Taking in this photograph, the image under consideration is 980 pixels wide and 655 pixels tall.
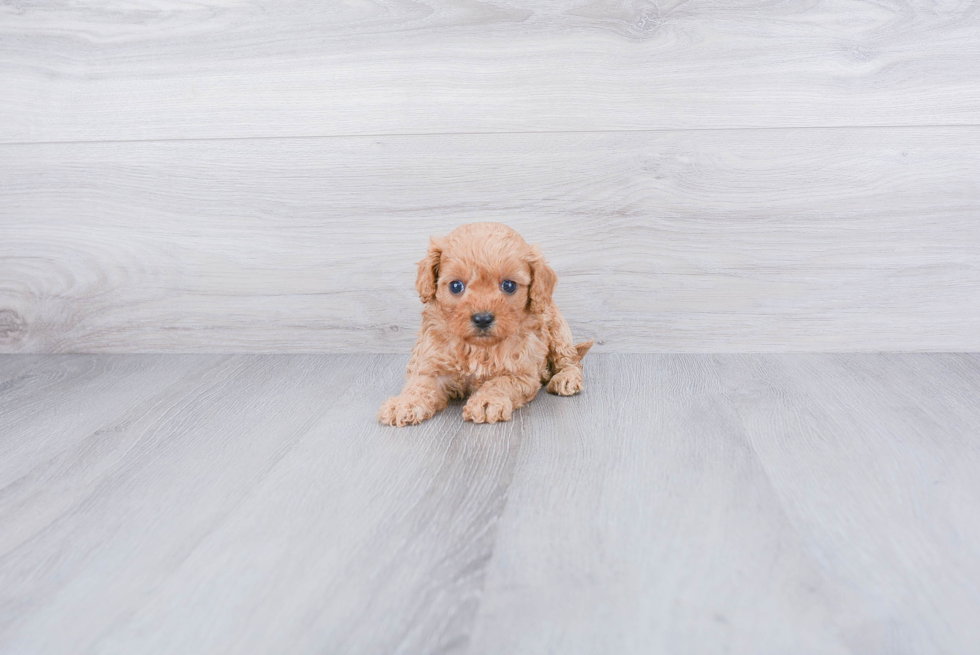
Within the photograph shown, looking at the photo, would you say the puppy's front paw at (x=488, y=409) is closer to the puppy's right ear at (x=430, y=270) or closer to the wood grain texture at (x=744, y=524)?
the wood grain texture at (x=744, y=524)

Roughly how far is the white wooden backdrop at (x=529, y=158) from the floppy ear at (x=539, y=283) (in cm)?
33

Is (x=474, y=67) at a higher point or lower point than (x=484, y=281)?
higher

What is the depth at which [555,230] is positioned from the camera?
1.42 meters

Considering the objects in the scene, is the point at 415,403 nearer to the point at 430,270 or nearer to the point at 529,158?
the point at 430,270

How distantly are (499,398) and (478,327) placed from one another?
0.39ft

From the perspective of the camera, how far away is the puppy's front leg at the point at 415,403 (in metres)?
1.06

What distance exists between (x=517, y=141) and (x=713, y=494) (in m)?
0.83

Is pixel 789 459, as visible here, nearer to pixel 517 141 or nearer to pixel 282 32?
pixel 517 141

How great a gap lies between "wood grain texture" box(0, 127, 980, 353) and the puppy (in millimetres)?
333

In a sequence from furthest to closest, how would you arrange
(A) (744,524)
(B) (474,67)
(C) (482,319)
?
(B) (474,67), (C) (482,319), (A) (744,524)

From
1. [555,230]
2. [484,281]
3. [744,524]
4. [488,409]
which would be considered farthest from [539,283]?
[744,524]

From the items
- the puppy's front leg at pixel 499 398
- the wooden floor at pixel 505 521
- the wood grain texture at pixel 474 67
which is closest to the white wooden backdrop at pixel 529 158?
the wood grain texture at pixel 474 67

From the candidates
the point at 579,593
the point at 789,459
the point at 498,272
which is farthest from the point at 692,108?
the point at 579,593

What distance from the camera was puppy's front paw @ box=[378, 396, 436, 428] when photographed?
1062 mm
